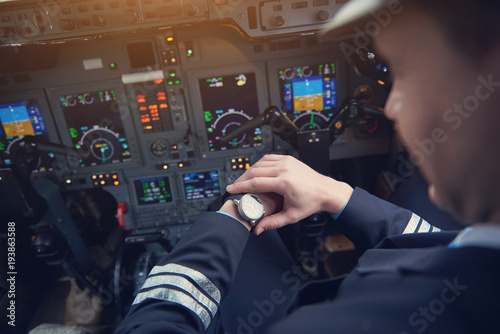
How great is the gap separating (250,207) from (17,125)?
2.17 meters

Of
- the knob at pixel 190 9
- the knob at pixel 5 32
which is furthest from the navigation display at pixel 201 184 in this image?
the knob at pixel 5 32

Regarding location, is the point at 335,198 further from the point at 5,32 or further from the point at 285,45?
the point at 5,32

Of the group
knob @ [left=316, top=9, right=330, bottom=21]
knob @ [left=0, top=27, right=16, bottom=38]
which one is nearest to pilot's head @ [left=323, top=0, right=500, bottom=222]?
knob @ [left=316, top=9, right=330, bottom=21]

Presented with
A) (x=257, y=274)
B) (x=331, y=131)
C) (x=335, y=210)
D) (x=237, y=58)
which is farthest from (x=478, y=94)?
(x=237, y=58)

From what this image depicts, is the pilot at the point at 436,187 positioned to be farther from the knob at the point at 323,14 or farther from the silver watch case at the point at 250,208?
the knob at the point at 323,14

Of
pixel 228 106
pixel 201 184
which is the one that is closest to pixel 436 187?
pixel 228 106

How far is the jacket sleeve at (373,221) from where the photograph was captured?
1.09m

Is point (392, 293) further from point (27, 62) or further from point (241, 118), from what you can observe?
point (27, 62)

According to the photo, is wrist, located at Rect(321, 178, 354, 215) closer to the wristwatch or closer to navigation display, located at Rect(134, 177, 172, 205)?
the wristwatch

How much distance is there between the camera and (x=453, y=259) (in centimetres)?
55

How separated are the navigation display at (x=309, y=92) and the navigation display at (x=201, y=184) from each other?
0.76 meters

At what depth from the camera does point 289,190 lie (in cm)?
106

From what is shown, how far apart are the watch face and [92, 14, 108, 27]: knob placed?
1.46 m

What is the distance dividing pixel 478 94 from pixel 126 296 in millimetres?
2414
